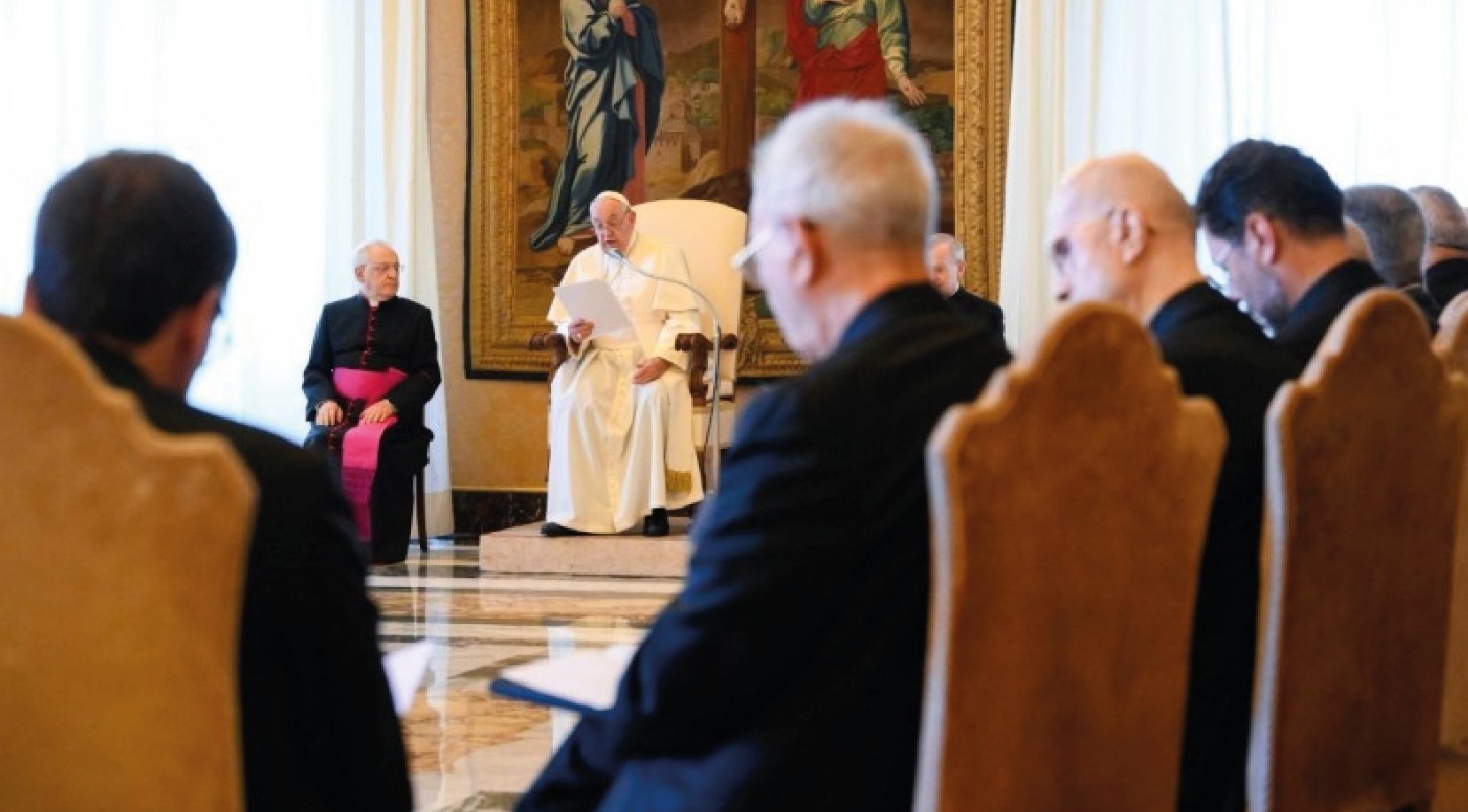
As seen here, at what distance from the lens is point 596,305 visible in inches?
319

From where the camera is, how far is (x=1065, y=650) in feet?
5.53

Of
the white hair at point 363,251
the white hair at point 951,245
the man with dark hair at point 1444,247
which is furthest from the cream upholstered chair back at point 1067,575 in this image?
the white hair at point 363,251

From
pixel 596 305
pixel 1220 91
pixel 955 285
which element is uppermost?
pixel 1220 91

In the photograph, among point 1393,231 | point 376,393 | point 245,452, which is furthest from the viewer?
point 376,393

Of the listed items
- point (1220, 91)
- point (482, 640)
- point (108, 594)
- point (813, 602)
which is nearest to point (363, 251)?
point (482, 640)

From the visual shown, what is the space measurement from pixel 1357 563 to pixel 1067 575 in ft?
2.33

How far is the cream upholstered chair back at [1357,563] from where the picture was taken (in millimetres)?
2070

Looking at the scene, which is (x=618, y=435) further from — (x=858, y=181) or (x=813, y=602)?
(x=813, y=602)

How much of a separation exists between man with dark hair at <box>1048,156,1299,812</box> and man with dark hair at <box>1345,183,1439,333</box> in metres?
1.63

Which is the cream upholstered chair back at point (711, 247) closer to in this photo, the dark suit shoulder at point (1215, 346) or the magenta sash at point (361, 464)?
the magenta sash at point (361, 464)

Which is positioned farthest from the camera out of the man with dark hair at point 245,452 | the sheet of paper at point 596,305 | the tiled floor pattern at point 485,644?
the sheet of paper at point 596,305

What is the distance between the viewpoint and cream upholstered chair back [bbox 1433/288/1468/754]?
8.91 feet

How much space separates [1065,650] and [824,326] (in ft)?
1.55

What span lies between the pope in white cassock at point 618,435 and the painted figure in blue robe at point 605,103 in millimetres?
1941
